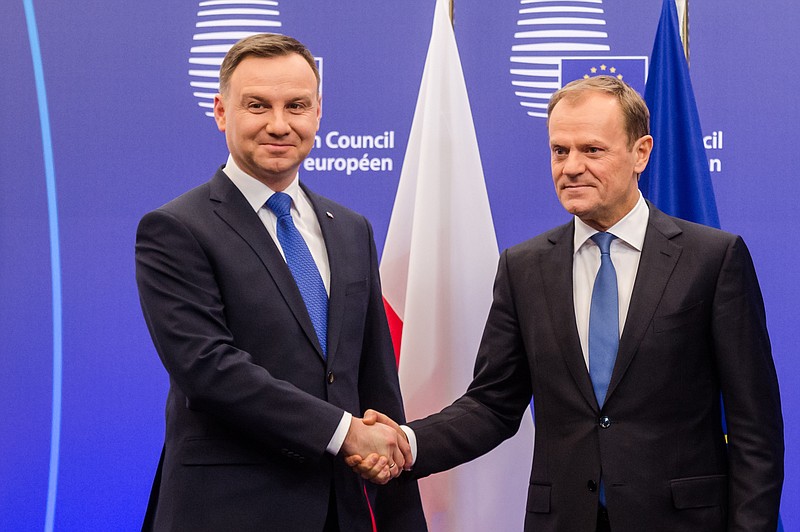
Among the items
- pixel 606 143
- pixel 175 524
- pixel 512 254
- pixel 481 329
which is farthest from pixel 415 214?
pixel 175 524

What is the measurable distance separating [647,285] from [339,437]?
3.06 ft

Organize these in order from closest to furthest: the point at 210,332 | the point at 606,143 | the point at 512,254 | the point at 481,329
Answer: the point at 210,332
the point at 606,143
the point at 512,254
the point at 481,329

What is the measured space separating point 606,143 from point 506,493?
145 centimetres

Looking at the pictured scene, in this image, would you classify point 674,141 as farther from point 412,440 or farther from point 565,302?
point 412,440

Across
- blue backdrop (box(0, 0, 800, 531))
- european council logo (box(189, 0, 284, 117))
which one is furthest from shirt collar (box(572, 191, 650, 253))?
european council logo (box(189, 0, 284, 117))

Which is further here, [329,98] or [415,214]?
[329,98]

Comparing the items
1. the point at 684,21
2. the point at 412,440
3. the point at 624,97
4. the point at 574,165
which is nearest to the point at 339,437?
the point at 412,440

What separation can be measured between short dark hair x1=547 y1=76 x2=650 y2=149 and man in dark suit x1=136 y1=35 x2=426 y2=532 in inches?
30.0

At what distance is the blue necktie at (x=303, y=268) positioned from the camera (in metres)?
2.60

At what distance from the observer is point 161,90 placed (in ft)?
14.5

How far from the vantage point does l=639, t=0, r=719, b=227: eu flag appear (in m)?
3.45

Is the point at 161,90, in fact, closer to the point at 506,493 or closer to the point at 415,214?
the point at 415,214

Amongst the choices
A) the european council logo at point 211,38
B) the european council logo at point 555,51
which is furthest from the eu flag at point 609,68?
the european council logo at point 211,38

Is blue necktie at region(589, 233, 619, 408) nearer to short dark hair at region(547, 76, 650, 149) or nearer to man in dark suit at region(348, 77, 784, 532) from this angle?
man in dark suit at region(348, 77, 784, 532)
